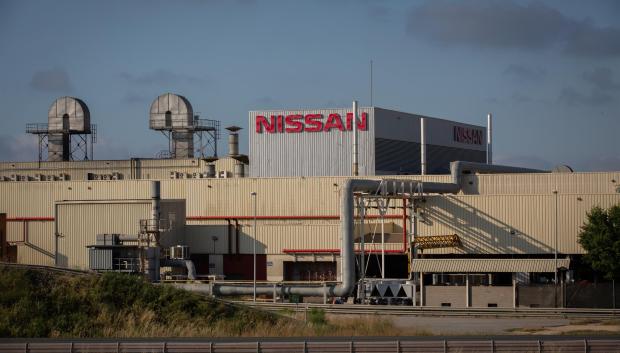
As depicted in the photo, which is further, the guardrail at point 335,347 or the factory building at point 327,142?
the factory building at point 327,142

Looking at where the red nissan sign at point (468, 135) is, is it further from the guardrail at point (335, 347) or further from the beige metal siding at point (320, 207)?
the guardrail at point (335, 347)

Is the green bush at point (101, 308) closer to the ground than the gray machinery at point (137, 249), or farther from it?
closer to the ground

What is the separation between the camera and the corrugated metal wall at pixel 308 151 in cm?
8531

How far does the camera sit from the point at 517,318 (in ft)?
183

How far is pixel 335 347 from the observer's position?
36.5 m

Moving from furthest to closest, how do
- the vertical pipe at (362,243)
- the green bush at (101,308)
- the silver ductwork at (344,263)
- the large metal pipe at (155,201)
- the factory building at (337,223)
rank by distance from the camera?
the large metal pipe at (155,201) → the vertical pipe at (362,243) → the factory building at (337,223) → the silver ductwork at (344,263) → the green bush at (101,308)

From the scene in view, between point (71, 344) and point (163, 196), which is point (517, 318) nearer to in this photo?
point (71, 344)

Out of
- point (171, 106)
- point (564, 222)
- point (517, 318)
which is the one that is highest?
point (171, 106)

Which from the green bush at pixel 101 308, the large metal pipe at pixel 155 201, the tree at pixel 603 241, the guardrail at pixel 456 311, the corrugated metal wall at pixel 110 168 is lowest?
the guardrail at pixel 456 311

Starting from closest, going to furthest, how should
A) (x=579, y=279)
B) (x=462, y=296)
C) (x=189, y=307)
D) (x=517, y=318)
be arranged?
(x=189, y=307), (x=517, y=318), (x=462, y=296), (x=579, y=279)

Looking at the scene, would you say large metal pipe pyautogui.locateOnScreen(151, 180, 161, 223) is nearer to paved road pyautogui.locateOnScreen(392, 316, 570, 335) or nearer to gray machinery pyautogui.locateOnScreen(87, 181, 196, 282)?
gray machinery pyautogui.locateOnScreen(87, 181, 196, 282)

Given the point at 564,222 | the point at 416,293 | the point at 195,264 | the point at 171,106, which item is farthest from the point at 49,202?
the point at 564,222

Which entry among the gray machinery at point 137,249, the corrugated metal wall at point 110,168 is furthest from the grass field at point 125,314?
the corrugated metal wall at point 110,168

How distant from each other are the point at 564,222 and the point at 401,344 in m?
34.2
